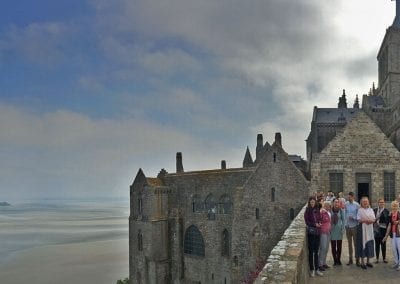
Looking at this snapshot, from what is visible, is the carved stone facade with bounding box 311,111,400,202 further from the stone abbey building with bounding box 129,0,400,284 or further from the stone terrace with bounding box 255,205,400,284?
the stone terrace with bounding box 255,205,400,284

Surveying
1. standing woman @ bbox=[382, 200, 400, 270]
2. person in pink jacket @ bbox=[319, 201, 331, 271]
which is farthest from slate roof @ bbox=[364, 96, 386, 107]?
person in pink jacket @ bbox=[319, 201, 331, 271]

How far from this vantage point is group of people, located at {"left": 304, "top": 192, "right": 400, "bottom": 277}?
844 centimetres

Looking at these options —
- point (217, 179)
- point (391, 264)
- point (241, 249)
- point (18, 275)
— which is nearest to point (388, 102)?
point (217, 179)

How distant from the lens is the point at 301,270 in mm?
6527

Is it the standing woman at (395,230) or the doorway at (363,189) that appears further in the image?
the doorway at (363,189)

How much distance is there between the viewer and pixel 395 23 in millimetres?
49875

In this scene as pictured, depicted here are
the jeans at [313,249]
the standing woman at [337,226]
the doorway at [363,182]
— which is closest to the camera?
the jeans at [313,249]

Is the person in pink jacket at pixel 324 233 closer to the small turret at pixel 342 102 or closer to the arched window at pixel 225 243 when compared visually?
the arched window at pixel 225 243

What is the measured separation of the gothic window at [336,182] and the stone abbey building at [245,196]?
57mm

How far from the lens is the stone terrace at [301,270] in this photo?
534 cm

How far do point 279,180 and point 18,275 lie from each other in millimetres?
41702

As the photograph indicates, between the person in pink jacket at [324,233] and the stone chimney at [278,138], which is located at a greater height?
the stone chimney at [278,138]

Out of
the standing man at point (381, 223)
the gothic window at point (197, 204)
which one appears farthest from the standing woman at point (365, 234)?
the gothic window at point (197, 204)

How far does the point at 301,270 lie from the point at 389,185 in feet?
58.1
